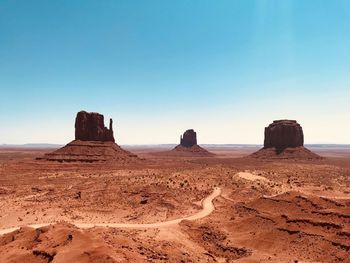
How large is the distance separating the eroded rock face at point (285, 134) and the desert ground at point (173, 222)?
85.0 m

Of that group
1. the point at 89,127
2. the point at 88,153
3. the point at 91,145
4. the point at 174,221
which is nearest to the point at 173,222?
the point at 174,221

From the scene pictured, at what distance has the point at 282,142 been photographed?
142375mm

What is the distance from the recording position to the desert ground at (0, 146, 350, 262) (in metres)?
22.0

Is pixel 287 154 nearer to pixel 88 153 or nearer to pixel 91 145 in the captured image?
pixel 91 145

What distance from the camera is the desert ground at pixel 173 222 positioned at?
22031mm

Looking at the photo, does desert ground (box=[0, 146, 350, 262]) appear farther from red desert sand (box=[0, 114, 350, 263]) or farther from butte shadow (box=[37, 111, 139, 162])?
butte shadow (box=[37, 111, 139, 162])

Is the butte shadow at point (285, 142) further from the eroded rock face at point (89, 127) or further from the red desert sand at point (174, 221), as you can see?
the red desert sand at point (174, 221)

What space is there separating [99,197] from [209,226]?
67.9ft

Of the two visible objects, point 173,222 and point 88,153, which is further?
point 88,153

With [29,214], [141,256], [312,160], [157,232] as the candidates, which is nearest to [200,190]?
[157,232]

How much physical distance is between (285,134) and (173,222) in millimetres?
119326

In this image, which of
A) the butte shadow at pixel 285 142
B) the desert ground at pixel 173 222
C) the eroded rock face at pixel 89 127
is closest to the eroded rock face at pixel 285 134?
the butte shadow at pixel 285 142

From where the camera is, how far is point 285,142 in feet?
465

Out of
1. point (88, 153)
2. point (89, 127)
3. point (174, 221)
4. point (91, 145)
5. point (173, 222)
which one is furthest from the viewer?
point (89, 127)
